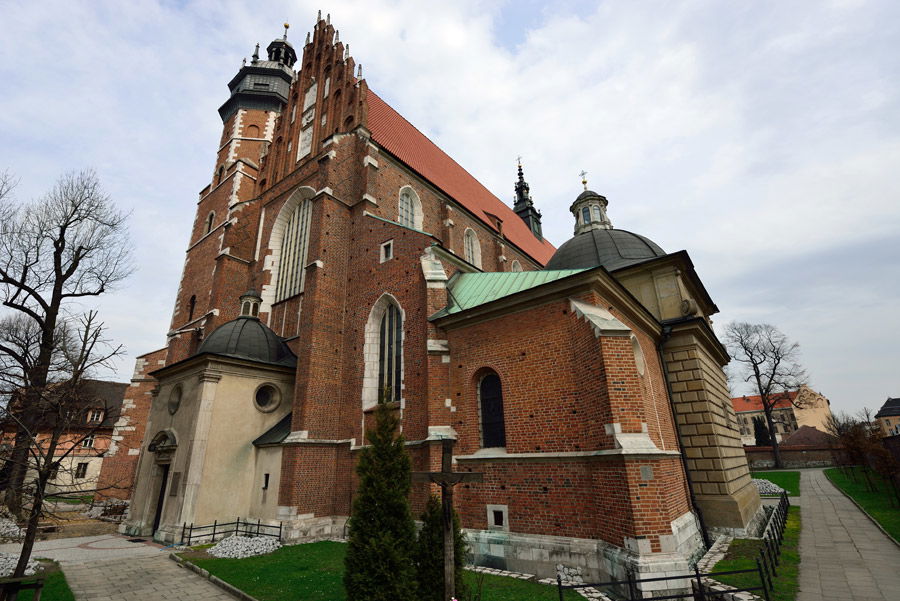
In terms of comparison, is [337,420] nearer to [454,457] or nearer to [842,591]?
[454,457]

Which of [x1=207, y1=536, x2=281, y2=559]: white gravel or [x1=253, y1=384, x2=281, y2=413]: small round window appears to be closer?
[x1=207, y1=536, x2=281, y2=559]: white gravel

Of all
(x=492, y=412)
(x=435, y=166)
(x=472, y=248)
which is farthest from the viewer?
(x=435, y=166)

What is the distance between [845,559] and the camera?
30.4ft

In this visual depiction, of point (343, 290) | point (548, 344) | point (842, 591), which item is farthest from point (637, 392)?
point (343, 290)

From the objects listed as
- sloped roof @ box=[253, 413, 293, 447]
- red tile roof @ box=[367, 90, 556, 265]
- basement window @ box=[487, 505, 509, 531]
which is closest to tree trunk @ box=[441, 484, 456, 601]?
basement window @ box=[487, 505, 509, 531]

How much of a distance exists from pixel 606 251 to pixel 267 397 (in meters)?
13.1

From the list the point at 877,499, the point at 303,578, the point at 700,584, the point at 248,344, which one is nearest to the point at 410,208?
the point at 248,344

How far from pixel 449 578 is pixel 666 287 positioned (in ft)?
36.6

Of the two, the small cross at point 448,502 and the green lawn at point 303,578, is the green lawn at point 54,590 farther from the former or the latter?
the small cross at point 448,502

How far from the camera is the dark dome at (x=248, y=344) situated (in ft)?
49.4

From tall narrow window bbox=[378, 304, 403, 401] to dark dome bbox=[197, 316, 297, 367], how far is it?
3.76 m

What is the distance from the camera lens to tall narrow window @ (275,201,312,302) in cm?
1881

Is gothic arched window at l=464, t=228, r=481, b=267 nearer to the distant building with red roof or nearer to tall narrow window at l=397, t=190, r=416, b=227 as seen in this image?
tall narrow window at l=397, t=190, r=416, b=227

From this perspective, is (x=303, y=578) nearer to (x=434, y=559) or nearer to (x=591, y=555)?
(x=434, y=559)
